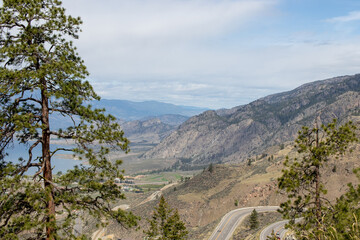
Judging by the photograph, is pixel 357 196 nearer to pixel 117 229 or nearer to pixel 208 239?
pixel 208 239

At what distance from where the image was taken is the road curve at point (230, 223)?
61.7m

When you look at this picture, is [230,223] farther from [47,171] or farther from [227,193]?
[47,171]

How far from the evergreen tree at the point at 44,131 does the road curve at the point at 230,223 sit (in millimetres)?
54355

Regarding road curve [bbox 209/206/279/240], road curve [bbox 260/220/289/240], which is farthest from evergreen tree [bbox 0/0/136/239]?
road curve [bbox 209/206/279/240]

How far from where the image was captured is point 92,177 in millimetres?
12008

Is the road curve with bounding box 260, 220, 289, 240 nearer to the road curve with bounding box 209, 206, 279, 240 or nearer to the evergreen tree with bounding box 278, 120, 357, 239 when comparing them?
the road curve with bounding box 209, 206, 279, 240

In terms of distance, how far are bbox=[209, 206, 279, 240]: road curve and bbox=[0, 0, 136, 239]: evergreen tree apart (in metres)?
54.4

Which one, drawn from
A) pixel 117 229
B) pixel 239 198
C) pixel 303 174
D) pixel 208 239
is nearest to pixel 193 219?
pixel 239 198

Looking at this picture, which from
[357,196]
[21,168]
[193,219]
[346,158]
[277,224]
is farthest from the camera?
[193,219]

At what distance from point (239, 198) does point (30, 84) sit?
9190 centimetres

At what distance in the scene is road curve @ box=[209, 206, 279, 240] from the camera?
61656 millimetres

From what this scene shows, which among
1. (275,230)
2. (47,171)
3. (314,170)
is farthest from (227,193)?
(47,171)

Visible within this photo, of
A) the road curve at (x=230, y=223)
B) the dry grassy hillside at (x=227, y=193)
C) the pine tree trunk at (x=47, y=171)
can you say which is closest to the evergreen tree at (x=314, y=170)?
the pine tree trunk at (x=47, y=171)

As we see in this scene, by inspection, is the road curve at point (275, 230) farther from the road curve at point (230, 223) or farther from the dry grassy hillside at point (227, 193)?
the dry grassy hillside at point (227, 193)
